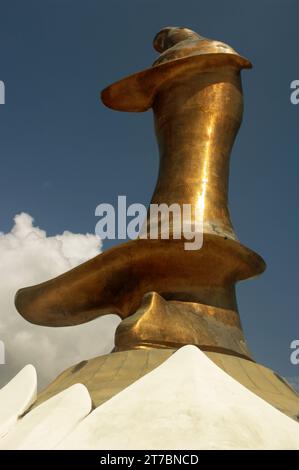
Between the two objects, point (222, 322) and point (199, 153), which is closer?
point (222, 322)

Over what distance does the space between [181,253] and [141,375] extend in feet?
7.46

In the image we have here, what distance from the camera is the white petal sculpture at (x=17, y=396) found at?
558 centimetres

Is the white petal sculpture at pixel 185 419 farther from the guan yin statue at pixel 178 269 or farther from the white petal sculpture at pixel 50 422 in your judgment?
the guan yin statue at pixel 178 269

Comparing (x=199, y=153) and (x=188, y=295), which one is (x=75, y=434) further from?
(x=199, y=153)

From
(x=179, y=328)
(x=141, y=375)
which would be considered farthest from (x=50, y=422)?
(x=179, y=328)

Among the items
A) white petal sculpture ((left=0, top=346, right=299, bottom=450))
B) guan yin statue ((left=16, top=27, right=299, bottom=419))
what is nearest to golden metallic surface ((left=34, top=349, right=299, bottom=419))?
guan yin statue ((left=16, top=27, right=299, bottom=419))

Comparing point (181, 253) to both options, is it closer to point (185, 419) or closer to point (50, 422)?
point (50, 422)

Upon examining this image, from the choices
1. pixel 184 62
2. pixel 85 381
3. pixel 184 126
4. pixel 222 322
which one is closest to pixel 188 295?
pixel 222 322

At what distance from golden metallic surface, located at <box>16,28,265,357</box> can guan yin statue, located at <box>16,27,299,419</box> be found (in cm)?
2

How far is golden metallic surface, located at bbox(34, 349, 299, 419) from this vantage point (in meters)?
6.11

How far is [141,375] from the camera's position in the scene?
614cm

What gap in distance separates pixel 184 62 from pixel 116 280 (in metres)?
3.54

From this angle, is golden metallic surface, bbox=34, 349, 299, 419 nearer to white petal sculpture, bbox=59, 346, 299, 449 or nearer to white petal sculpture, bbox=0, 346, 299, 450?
white petal sculpture, bbox=0, 346, 299, 450
